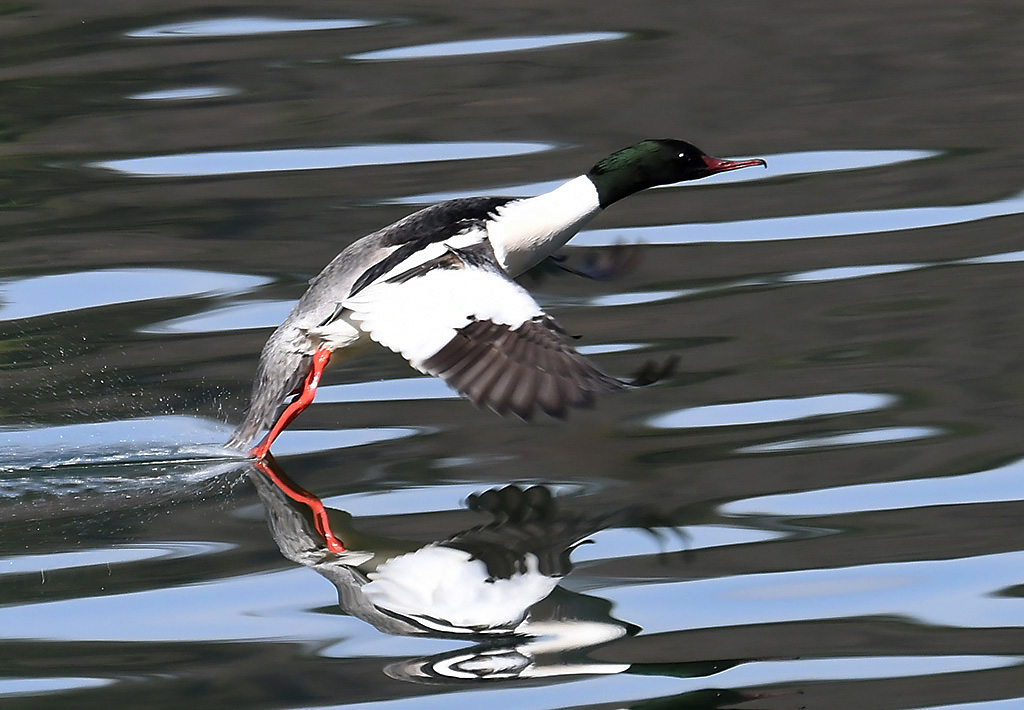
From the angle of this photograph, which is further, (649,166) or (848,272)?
(848,272)

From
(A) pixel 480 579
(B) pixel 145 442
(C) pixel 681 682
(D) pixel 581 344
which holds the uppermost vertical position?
(D) pixel 581 344

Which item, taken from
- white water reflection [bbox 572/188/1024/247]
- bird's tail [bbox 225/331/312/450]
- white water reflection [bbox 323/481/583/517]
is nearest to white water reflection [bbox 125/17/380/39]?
white water reflection [bbox 572/188/1024/247]

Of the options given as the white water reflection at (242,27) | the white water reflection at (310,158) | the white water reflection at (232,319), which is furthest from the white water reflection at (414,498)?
the white water reflection at (242,27)

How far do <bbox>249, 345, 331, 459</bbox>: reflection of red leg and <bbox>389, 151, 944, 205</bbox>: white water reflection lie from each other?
2.30 m

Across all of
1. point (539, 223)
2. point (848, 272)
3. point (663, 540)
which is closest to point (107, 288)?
point (539, 223)

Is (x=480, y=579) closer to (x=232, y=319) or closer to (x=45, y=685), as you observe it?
(x=45, y=685)

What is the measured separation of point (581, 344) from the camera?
254 inches

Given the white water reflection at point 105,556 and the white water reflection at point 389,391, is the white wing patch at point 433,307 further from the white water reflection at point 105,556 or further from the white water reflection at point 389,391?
the white water reflection at point 105,556

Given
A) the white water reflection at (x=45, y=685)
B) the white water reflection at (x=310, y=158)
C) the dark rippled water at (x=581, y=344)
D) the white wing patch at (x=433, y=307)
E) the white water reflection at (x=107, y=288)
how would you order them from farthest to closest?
the white water reflection at (x=310, y=158)
the white water reflection at (x=107, y=288)
the white wing patch at (x=433, y=307)
the dark rippled water at (x=581, y=344)
the white water reflection at (x=45, y=685)

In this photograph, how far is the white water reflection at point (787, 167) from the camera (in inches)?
317

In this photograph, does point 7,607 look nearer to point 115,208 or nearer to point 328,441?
point 328,441

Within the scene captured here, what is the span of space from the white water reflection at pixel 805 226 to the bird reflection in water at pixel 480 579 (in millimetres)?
2568

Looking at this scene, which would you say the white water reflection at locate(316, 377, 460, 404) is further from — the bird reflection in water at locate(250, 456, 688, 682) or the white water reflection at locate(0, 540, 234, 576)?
the white water reflection at locate(0, 540, 234, 576)

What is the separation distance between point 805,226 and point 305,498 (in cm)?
318
